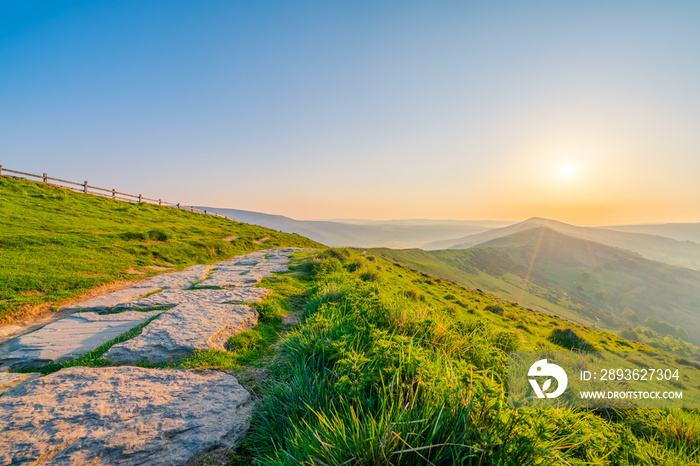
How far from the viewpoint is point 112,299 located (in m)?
7.00

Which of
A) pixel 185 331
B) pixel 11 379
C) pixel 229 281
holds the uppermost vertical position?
pixel 185 331

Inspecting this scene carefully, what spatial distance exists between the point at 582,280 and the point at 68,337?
19552 centimetres

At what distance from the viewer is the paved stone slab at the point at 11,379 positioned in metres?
3.20

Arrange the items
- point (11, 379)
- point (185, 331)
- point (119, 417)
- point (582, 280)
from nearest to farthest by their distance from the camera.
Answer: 1. point (119, 417)
2. point (11, 379)
3. point (185, 331)
4. point (582, 280)

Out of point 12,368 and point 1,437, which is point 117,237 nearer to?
point 12,368

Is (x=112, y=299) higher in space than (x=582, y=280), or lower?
higher

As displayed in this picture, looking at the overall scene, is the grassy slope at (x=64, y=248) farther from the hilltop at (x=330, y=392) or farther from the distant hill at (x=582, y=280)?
the distant hill at (x=582, y=280)

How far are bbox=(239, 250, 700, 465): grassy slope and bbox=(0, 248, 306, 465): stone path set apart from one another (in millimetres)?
564

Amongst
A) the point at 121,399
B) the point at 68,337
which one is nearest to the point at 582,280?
the point at 121,399

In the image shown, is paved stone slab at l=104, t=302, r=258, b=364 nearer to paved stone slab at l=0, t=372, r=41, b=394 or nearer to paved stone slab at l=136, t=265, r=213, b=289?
paved stone slab at l=0, t=372, r=41, b=394

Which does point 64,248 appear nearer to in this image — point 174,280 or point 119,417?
point 174,280

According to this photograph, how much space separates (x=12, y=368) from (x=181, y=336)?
2.09 metres

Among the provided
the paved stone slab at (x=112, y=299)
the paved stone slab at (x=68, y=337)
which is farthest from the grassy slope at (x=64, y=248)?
the paved stone slab at (x=68, y=337)

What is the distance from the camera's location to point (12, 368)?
12.6 ft
